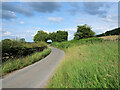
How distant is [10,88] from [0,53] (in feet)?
12.4

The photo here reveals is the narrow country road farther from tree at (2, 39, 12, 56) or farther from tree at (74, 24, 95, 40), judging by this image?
tree at (74, 24, 95, 40)

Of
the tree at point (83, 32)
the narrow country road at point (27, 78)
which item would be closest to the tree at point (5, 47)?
the narrow country road at point (27, 78)

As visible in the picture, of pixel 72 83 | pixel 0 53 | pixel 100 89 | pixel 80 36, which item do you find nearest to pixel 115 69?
pixel 100 89

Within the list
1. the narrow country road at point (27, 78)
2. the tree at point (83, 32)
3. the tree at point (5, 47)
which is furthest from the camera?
the tree at point (83, 32)

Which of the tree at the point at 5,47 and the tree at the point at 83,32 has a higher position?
the tree at the point at 83,32

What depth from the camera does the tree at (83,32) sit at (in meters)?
28.9

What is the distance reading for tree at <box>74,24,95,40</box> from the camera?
28922 mm

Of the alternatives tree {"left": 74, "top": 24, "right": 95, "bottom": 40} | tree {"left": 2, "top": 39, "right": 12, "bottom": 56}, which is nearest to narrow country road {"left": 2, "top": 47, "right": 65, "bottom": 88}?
tree {"left": 2, "top": 39, "right": 12, "bottom": 56}

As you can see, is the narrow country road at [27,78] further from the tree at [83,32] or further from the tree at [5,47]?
the tree at [83,32]

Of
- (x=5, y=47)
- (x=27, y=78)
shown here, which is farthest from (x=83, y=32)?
(x=27, y=78)

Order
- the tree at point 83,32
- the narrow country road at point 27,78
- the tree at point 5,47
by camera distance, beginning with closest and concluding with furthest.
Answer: the narrow country road at point 27,78 → the tree at point 5,47 → the tree at point 83,32

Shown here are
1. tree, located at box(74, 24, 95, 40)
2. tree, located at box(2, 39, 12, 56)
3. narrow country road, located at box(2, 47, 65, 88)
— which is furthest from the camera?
tree, located at box(74, 24, 95, 40)

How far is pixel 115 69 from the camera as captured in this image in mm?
3268

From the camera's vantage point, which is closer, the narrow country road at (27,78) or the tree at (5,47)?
the narrow country road at (27,78)
